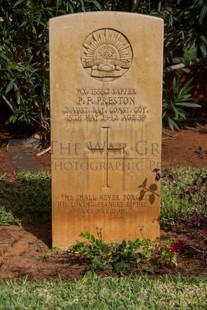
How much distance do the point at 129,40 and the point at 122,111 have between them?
0.50 m

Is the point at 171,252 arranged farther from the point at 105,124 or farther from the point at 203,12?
the point at 203,12

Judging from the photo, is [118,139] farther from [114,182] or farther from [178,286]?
[178,286]

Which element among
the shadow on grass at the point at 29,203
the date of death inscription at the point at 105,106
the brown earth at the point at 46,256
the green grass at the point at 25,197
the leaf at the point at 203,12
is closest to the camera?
the brown earth at the point at 46,256

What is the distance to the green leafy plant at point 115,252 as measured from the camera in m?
4.28

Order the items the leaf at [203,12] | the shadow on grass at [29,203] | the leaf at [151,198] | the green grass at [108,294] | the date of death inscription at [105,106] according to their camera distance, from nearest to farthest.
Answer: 1. the green grass at [108,294]
2. the date of death inscription at [105,106]
3. the leaf at [151,198]
4. the shadow on grass at [29,203]
5. the leaf at [203,12]

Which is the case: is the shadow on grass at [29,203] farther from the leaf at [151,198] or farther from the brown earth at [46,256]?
the leaf at [151,198]

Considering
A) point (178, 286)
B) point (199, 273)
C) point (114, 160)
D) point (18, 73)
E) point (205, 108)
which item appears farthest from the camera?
point (205, 108)

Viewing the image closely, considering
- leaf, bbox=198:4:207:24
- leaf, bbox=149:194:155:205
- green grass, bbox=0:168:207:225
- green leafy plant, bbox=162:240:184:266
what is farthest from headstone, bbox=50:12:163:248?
leaf, bbox=198:4:207:24

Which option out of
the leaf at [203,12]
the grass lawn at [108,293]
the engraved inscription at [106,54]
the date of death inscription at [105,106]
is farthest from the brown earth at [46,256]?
the leaf at [203,12]

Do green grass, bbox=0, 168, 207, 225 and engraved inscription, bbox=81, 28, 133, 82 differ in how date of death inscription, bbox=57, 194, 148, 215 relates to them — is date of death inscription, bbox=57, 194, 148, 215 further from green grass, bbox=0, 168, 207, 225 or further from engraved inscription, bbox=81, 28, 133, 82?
engraved inscription, bbox=81, 28, 133, 82

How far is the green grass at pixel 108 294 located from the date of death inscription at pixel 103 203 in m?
0.72

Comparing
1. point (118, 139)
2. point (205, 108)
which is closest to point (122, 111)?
point (118, 139)

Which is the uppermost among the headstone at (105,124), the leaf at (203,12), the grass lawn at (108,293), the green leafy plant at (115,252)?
the leaf at (203,12)

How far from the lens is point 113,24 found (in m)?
4.36
